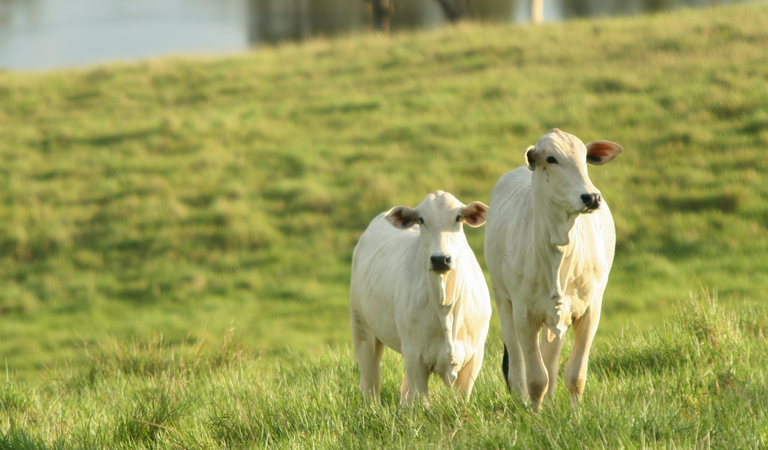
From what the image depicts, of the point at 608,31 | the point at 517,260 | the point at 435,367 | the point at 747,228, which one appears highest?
the point at 608,31

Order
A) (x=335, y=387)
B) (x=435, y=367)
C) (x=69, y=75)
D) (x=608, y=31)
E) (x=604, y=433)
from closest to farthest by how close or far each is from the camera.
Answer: (x=604, y=433) → (x=435, y=367) → (x=335, y=387) → (x=608, y=31) → (x=69, y=75)

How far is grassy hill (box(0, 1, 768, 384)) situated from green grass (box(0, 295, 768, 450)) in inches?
82.0

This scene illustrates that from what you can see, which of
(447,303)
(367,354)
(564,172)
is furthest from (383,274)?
(564,172)

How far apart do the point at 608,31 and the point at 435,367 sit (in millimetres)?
16902

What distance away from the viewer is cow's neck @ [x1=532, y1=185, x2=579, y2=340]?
138 inches

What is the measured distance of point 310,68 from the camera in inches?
790

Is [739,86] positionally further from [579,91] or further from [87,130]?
[87,130]

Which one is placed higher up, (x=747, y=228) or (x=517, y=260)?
(x=517, y=260)

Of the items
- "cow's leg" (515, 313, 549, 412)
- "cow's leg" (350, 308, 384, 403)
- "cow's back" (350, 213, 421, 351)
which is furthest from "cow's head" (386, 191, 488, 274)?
"cow's leg" (350, 308, 384, 403)

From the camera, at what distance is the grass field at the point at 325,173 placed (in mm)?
10406

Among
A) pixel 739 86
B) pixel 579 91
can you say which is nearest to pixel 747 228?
pixel 739 86

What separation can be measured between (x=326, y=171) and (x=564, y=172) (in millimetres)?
11000

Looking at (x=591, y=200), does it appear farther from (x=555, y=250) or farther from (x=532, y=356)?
(x=532, y=356)

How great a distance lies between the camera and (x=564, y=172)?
3.37 metres
